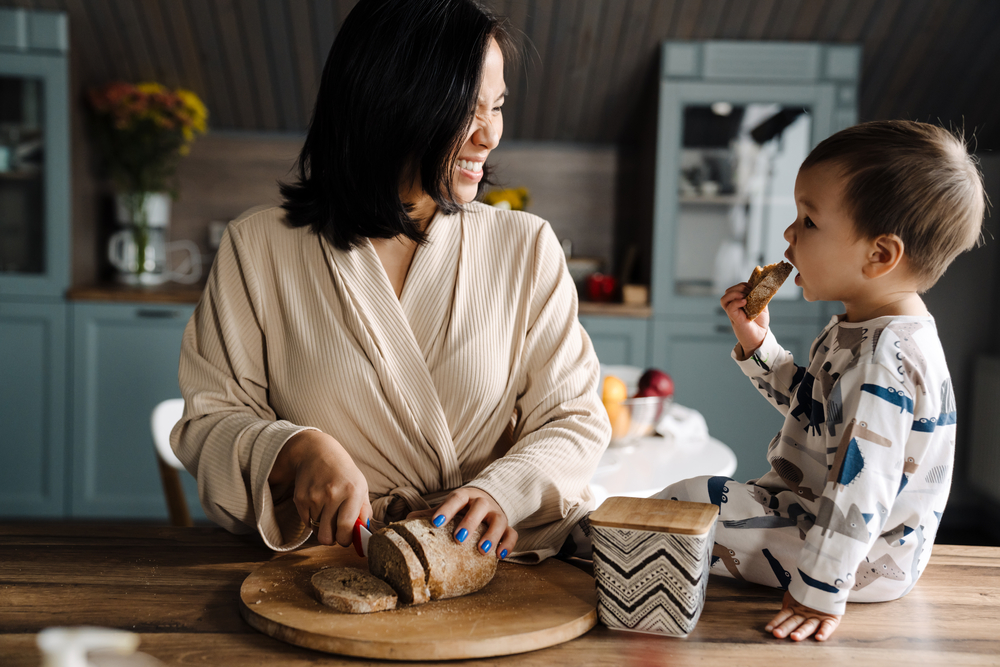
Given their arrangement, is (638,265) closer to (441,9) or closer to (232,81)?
(232,81)

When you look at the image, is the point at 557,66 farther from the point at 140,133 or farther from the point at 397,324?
the point at 397,324

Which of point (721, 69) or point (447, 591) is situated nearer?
point (447, 591)

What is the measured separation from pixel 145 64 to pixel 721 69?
252cm

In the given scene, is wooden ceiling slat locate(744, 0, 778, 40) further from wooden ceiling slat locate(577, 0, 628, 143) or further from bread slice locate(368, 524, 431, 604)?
bread slice locate(368, 524, 431, 604)

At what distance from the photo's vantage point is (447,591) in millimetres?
749

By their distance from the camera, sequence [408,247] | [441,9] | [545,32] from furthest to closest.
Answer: [545,32] → [408,247] → [441,9]

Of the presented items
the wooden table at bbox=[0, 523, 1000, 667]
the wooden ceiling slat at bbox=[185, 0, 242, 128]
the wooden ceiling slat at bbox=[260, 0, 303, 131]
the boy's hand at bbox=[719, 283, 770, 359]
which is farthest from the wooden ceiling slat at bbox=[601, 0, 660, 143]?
the wooden table at bbox=[0, 523, 1000, 667]

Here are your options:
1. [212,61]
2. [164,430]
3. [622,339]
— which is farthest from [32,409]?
[622,339]

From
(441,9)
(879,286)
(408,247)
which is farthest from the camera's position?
(408,247)

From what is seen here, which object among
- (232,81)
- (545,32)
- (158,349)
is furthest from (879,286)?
(232,81)

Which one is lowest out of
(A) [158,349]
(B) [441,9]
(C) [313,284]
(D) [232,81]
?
(A) [158,349]

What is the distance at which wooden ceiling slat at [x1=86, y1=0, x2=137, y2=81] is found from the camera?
10.5ft

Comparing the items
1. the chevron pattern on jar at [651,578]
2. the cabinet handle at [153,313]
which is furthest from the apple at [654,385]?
the cabinet handle at [153,313]

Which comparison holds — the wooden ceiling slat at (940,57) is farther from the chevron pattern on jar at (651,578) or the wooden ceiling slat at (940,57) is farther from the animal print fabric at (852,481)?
the chevron pattern on jar at (651,578)
